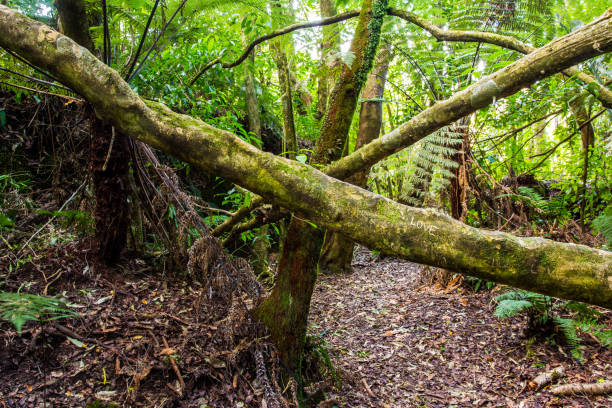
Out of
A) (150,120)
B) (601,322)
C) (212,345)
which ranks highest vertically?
(150,120)

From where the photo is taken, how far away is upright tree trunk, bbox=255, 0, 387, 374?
2191 mm

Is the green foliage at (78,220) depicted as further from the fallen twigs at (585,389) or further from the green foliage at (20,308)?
the fallen twigs at (585,389)

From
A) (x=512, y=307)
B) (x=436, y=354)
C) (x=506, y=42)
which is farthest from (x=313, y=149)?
(x=436, y=354)

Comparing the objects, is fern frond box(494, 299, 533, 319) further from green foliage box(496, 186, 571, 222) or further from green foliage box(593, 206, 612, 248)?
green foliage box(496, 186, 571, 222)

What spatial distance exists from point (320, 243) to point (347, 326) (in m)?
1.90

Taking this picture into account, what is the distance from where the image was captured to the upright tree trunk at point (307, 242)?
2191 millimetres

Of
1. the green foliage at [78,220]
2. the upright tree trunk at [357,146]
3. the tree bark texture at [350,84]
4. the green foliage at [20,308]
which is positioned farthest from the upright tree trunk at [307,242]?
the upright tree trunk at [357,146]

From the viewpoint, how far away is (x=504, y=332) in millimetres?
3219

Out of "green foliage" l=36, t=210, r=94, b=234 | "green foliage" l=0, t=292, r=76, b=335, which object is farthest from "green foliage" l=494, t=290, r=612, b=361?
"green foliage" l=36, t=210, r=94, b=234

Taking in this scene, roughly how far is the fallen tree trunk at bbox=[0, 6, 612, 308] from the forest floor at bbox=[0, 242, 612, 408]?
45.8 inches

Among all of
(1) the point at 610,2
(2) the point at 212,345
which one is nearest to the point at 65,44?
(2) the point at 212,345

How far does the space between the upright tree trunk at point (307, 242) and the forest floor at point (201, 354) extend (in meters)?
0.27

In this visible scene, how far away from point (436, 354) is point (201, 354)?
7.17 feet

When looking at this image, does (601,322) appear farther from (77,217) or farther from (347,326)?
(77,217)
